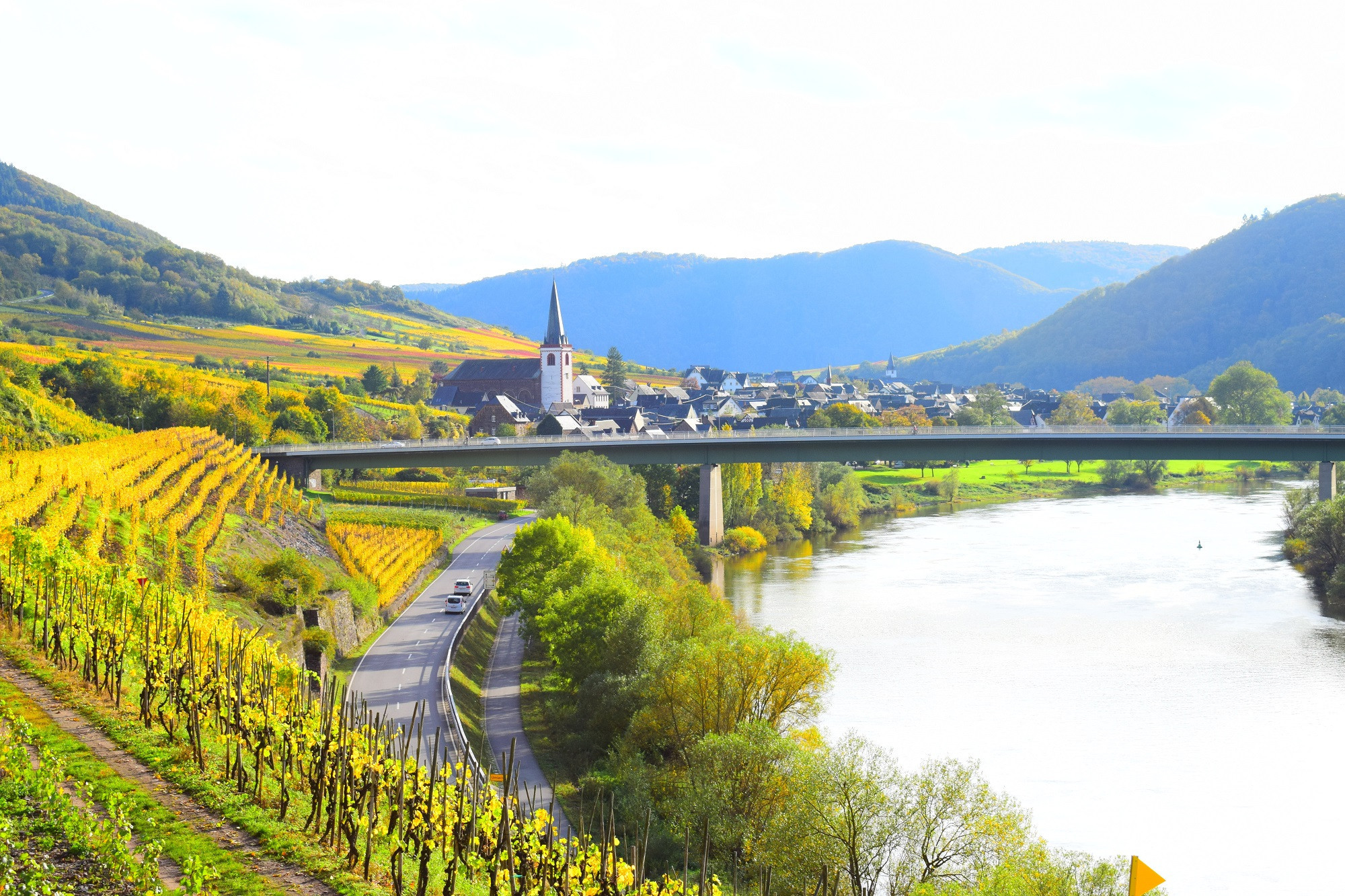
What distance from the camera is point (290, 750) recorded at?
1631 centimetres

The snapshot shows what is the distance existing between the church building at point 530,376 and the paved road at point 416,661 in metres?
87.6

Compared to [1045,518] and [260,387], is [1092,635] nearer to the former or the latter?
[1045,518]

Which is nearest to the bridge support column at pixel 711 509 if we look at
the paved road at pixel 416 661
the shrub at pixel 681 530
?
the shrub at pixel 681 530

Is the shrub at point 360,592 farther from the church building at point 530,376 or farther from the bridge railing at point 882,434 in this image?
the church building at point 530,376

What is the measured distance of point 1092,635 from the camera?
44.5 m

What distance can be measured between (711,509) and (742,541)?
2866mm

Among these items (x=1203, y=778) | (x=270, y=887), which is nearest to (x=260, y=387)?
(x=1203, y=778)

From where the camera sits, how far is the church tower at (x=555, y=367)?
443ft

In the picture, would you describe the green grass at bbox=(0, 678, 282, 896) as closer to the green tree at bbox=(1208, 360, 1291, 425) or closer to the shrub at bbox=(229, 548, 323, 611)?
the shrub at bbox=(229, 548, 323, 611)

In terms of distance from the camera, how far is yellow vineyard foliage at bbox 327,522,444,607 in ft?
135

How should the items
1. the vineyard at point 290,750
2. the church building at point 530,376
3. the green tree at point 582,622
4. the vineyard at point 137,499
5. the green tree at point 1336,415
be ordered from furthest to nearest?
the church building at point 530,376
the green tree at point 1336,415
the green tree at point 582,622
the vineyard at point 137,499
the vineyard at point 290,750

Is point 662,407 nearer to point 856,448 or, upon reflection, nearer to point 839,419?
point 839,419

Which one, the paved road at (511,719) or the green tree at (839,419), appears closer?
the paved road at (511,719)

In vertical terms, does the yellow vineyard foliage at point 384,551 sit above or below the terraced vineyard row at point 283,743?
below
